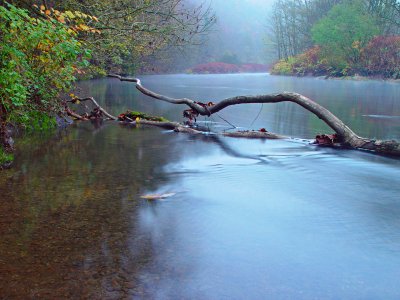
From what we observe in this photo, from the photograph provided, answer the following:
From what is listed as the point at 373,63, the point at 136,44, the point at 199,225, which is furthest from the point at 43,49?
the point at 373,63

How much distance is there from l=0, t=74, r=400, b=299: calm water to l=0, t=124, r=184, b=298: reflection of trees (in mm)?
14

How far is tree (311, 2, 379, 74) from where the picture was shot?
162ft

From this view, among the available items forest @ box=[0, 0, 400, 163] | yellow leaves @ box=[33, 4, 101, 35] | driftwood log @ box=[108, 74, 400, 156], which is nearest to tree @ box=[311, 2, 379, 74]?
forest @ box=[0, 0, 400, 163]

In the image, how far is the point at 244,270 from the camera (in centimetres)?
349

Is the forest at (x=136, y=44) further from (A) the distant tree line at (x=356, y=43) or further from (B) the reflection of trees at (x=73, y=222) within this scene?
(B) the reflection of trees at (x=73, y=222)

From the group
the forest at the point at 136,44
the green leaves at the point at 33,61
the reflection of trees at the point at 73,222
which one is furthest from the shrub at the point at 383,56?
the reflection of trees at the point at 73,222

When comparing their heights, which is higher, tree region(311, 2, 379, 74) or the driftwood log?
tree region(311, 2, 379, 74)

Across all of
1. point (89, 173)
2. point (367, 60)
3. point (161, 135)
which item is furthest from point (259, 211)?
point (367, 60)

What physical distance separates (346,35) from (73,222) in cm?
5114

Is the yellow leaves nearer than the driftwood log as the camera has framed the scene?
Yes

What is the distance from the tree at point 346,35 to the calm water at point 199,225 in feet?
145

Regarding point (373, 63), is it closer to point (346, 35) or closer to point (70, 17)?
point (346, 35)

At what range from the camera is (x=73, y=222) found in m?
4.43

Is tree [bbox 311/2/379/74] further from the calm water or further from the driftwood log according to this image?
the calm water
